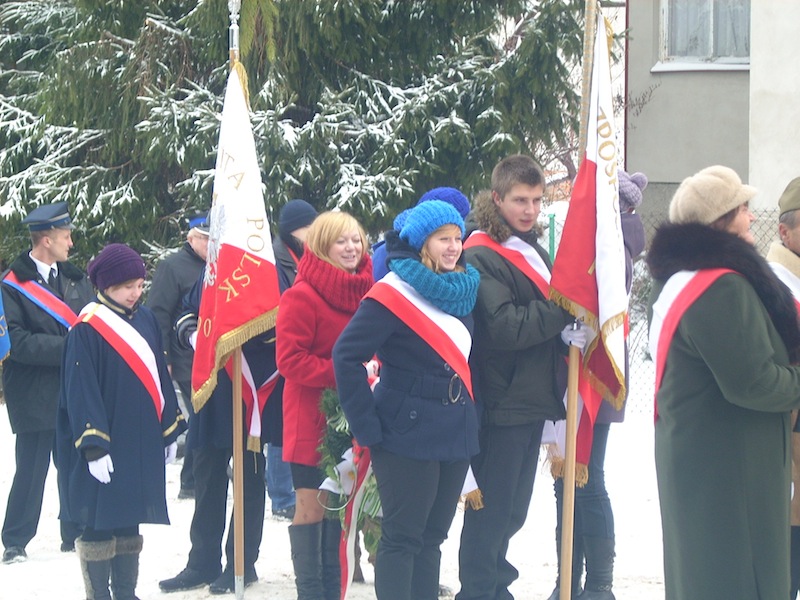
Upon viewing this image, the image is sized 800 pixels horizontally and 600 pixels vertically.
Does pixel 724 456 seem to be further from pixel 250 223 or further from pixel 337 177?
pixel 337 177

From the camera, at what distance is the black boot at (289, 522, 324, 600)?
5480 mm

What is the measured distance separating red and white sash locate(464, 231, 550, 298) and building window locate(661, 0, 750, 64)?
33.8 ft

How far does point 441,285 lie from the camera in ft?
15.6

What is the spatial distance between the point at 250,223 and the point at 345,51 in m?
4.17

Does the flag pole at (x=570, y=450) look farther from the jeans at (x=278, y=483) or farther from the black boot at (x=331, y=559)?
the jeans at (x=278, y=483)

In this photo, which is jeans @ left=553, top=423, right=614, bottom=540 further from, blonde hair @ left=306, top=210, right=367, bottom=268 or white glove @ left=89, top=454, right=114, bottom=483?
white glove @ left=89, top=454, right=114, bottom=483

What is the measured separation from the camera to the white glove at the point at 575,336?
5055 millimetres

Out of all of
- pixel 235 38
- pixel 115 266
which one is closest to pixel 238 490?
pixel 115 266

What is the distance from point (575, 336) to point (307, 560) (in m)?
1.64

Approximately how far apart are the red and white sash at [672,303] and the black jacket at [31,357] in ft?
12.5

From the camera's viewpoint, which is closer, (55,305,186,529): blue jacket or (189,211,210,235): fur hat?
(55,305,186,529): blue jacket

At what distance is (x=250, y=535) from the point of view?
239 inches

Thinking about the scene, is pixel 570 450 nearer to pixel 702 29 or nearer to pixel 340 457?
pixel 340 457

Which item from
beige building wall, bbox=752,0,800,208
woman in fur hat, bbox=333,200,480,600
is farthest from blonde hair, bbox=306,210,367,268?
beige building wall, bbox=752,0,800,208
